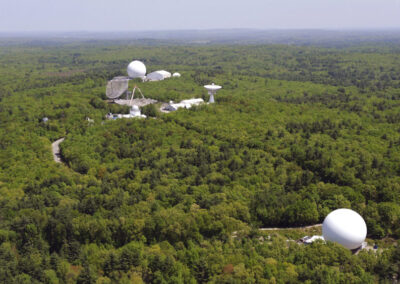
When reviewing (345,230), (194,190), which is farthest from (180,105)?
(345,230)

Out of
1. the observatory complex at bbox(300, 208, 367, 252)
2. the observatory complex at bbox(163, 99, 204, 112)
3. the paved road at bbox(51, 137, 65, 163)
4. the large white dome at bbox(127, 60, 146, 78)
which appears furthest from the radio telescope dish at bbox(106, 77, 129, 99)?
the observatory complex at bbox(300, 208, 367, 252)

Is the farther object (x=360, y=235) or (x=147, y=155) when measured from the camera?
(x=147, y=155)

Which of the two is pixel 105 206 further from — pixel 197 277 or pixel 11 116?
pixel 11 116

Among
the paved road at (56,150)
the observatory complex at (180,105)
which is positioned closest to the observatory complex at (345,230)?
the paved road at (56,150)

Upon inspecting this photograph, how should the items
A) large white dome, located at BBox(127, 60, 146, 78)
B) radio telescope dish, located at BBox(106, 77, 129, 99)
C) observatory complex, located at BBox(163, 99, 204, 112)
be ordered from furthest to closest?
large white dome, located at BBox(127, 60, 146, 78)
radio telescope dish, located at BBox(106, 77, 129, 99)
observatory complex, located at BBox(163, 99, 204, 112)

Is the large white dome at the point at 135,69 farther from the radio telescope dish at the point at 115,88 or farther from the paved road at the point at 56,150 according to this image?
the paved road at the point at 56,150

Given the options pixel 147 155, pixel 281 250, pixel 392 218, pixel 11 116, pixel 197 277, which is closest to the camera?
pixel 197 277

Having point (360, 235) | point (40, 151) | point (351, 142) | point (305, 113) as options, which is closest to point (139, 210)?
point (360, 235)

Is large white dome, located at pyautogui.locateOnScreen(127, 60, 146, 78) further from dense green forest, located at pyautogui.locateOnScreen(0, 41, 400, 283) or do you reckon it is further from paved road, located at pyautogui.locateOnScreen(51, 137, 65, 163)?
paved road, located at pyautogui.locateOnScreen(51, 137, 65, 163)
